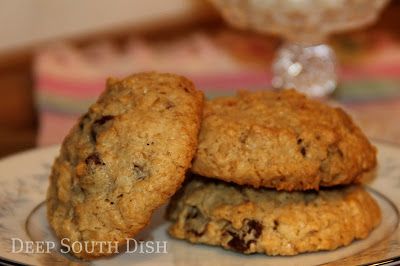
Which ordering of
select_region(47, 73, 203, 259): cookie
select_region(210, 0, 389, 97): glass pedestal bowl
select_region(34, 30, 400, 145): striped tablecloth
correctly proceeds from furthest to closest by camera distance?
select_region(34, 30, 400, 145): striped tablecloth < select_region(210, 0, 389, 97): glass pedestal bowl < select_region(47, 73, 203, 259): cookie

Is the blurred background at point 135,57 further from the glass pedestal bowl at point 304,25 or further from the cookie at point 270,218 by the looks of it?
the cookie at point 270,218

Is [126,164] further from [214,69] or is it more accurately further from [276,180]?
[214,69]

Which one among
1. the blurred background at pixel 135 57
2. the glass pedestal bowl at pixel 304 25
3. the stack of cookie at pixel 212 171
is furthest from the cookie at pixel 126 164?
the glass pedestal bowl at pixel 304 25

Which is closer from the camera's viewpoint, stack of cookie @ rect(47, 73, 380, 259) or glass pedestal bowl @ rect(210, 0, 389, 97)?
stack of cookie @ rect(47, 73, 380, 259)

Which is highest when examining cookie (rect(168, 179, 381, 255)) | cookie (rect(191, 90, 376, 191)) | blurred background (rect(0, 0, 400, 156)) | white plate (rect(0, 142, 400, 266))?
cookie (rect(191, 90, 376, 191))

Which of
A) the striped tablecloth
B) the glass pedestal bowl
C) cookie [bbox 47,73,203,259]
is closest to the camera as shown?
cookie [bbox 47,73,203,259]

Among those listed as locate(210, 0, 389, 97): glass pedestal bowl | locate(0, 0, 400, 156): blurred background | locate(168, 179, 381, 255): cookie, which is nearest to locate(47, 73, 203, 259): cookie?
locate(168, 179, 381, 255): cookie

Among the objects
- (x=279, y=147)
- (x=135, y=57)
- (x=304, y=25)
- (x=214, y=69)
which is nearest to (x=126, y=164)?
(x=279, y=147)

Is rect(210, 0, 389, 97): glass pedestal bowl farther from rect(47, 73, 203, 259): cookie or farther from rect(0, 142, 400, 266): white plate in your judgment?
rect(47, 73, 203, 259): cookie
